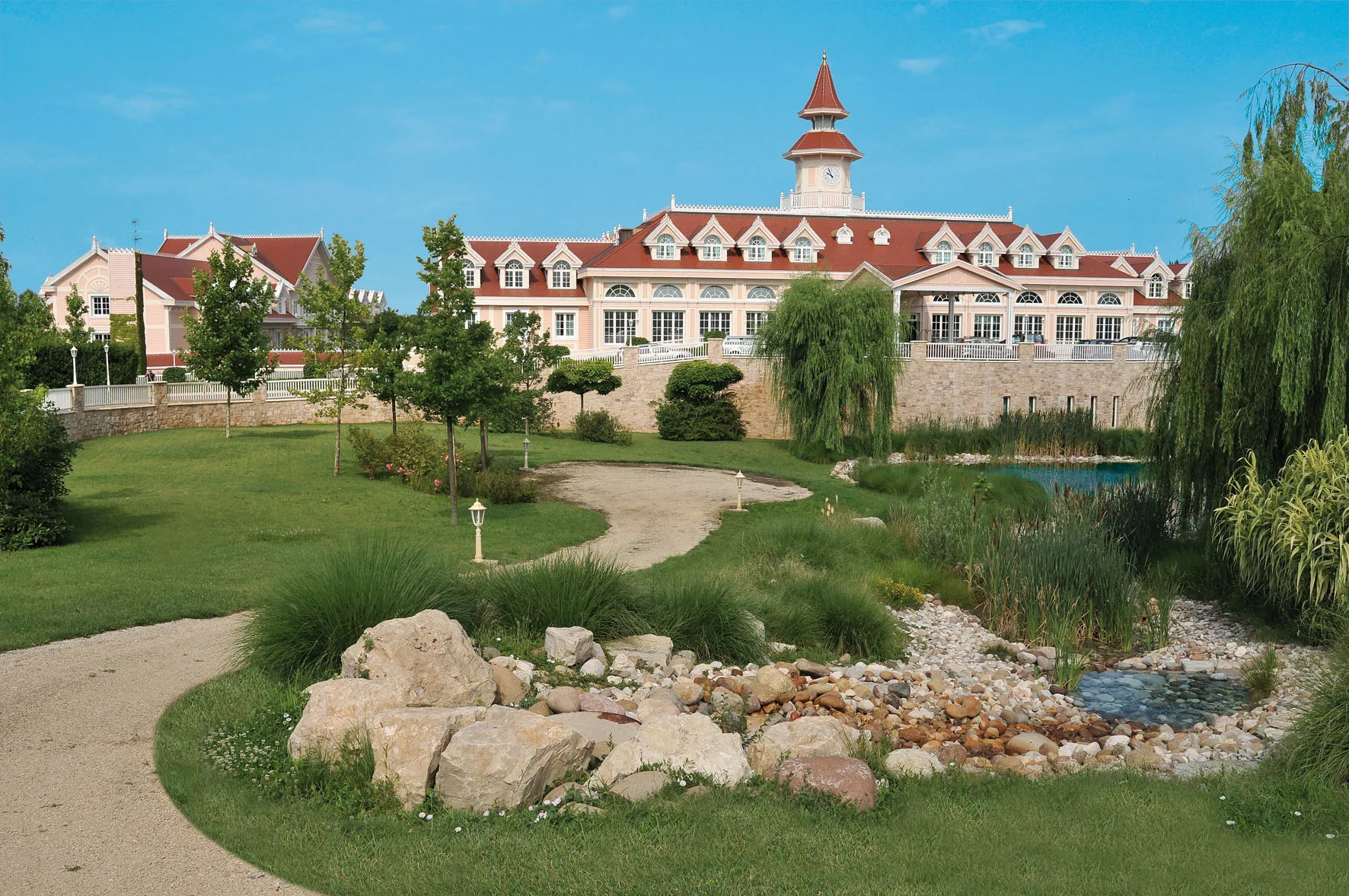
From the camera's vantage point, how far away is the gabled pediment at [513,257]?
5275 cm

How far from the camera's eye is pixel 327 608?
9.10 meters

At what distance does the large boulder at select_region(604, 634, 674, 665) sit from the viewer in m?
9.66

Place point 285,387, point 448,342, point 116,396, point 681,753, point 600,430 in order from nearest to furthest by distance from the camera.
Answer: point 681,753, point 448,342, point 116,396, point 600,430, point 285,387

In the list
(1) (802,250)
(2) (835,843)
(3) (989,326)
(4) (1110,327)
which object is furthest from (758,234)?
(2) (835,843)

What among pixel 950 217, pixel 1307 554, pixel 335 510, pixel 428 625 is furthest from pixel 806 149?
pixel 428 625

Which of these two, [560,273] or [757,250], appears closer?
[560,273]

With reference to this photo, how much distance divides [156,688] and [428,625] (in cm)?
254

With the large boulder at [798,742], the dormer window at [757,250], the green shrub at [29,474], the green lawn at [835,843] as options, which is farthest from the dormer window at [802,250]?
the green lawn at [835,843]

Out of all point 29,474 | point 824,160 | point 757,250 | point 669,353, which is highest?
point 824,160

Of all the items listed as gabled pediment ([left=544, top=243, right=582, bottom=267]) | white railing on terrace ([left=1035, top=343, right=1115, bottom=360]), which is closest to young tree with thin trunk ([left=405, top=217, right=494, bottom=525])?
white railing on terrace ([left=1035, top=343, right=1115, bottom=360])

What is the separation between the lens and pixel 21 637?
10.2m

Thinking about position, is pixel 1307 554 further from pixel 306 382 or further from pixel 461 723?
pixel 306 382

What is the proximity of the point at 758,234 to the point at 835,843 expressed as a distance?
49.8 m

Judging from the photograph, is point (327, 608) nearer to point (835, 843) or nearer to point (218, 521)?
point (835, 843)
